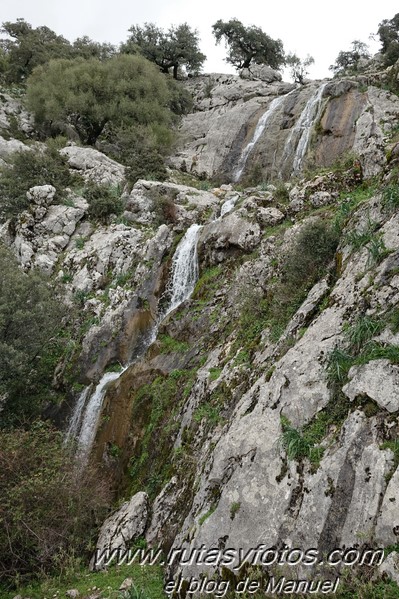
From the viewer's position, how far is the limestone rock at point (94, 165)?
24.6 meters

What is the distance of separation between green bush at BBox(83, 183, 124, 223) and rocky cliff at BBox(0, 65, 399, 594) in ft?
1.89

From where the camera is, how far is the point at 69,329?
17047mm

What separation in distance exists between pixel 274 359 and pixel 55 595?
6.38 metres

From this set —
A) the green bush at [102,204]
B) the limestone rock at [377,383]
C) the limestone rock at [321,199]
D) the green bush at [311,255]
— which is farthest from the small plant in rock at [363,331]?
the green bush at [102,204]

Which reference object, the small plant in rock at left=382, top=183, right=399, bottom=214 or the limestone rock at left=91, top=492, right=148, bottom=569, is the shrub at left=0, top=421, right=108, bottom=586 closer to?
→ the limestone rock at left=91, top=492, right=148, bottom=569

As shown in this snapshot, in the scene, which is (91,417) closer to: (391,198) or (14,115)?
(391,198)

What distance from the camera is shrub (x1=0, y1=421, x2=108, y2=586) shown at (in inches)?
340

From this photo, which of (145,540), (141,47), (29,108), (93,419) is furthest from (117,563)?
(141,47)

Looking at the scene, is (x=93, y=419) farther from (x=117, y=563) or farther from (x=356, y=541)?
(x=356, y=541)

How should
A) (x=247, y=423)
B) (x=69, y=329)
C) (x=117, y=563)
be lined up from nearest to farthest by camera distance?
(x=247, y=423)
(x=117, y=563)
(x=69, y=329)

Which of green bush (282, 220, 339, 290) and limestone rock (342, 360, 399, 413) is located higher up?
green bush (282, 220, 339, 290)

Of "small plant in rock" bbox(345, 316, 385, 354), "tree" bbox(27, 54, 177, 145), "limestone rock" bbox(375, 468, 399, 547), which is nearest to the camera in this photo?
"limestone rock" bbox(375, 468, 399, 547)

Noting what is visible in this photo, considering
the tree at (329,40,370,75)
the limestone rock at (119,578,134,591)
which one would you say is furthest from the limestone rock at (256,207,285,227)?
the tree at (329,40,370,75)

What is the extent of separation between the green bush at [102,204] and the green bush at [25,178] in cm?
211
